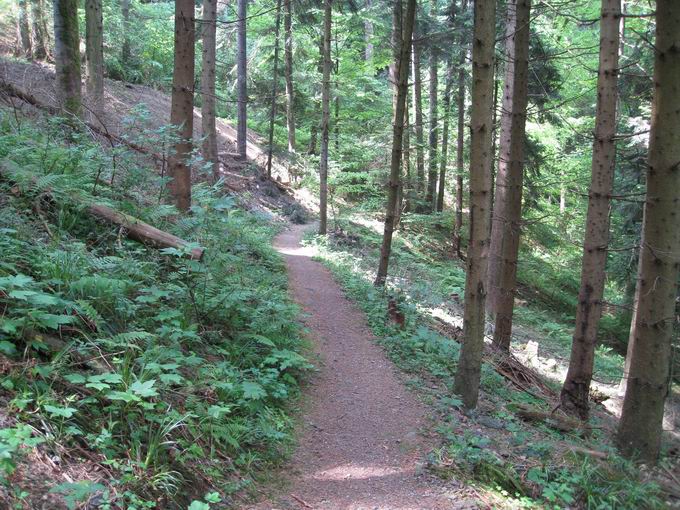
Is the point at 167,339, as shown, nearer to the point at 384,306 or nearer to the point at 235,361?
the point at 235,361

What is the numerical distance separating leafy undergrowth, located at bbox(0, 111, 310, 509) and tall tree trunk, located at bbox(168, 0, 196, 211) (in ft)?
2.08

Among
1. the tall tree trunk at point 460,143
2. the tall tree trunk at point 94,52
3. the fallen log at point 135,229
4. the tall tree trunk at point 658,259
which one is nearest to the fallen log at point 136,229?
the fallen log at point 135,229

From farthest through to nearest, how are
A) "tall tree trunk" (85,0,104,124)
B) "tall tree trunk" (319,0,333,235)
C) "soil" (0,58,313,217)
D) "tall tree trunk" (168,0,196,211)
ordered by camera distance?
"soil" (0,58,313,217) < "tall tree trunk" (319,0,333,235) < "tall tree trunk" (85,0,104,124) < "tall tree trunk" (168,0,196,211)

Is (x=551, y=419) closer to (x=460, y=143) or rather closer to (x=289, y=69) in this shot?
(x=460, y=143)

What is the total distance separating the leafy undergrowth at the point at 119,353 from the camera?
3129 mm

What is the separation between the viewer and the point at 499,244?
40.8ft

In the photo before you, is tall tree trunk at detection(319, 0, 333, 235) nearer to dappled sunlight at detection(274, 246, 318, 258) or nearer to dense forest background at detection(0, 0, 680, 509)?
dense forest background at detection(0, 0, 680, 509)

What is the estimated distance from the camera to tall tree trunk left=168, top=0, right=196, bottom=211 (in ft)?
25.5

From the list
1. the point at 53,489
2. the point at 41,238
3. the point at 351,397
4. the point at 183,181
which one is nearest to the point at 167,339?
the point at 41,238

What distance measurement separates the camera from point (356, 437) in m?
5.44

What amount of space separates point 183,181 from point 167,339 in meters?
4.13

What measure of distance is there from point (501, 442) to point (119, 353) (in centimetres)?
414

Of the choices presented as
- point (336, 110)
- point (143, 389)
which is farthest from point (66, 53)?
point (336, 110)

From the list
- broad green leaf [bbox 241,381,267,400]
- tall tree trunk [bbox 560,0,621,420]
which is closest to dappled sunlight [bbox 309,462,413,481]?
broad green leaf [bbox 241,381,267,400]
